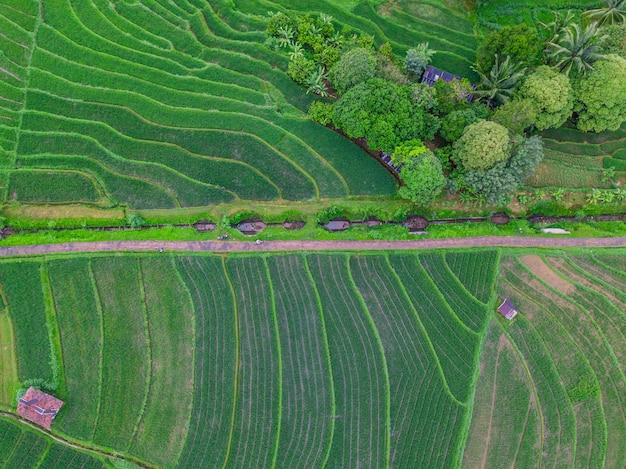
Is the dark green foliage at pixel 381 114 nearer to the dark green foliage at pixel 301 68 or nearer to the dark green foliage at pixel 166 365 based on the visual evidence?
the dark green foliage at pixel 301 68

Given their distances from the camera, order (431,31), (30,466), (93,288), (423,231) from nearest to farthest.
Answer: (30,466)
(93,288)
(423,231)
(431,31)

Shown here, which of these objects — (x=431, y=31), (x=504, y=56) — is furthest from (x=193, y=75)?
(x=504, y=56)

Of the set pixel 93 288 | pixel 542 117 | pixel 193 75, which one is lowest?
pixel 93 288

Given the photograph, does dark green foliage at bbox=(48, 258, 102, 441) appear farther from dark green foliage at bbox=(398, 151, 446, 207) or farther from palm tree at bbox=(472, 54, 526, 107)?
palm tree at bbox=(472, 54, 526, 107)

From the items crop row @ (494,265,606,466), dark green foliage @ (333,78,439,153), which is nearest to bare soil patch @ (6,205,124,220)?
dark green foliage @ (333,78,439,153)

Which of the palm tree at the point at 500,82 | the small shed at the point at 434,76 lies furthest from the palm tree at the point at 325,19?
the palm tree at the point at 500,82

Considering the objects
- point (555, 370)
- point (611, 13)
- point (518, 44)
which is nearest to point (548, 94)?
point (518, 44)

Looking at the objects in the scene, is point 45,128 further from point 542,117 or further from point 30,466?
point 542,117

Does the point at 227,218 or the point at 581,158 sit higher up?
the point at 581,158
